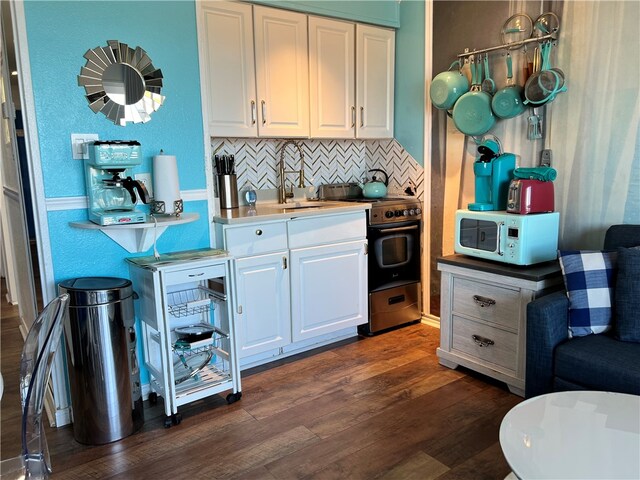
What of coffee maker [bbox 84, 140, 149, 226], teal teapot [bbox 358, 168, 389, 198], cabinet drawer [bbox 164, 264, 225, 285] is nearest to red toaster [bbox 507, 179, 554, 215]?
teal teapot [bbox 358, 168, 389, 198]

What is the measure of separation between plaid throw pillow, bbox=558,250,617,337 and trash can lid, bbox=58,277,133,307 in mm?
2078

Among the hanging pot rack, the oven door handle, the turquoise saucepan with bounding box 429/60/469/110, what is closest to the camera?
the hanging pot rack

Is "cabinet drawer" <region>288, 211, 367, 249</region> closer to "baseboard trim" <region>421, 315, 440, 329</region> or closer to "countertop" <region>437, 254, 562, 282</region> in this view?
"countertop" <region>437, 254, 562, 282</region>

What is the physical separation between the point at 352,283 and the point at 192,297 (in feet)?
3.67

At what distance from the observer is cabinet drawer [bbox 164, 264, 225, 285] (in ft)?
7.70

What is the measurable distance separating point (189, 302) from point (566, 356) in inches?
71.2

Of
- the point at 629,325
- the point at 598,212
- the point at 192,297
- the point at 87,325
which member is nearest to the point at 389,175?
the point at 598,212

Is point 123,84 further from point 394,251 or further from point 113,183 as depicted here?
point 394,251

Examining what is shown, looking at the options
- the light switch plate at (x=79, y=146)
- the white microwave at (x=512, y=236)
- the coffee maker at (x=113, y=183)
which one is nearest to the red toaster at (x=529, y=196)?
the white microwave at (x=512, y=236)

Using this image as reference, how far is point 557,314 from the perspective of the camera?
2168 millimetres

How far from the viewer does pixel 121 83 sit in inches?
95.5

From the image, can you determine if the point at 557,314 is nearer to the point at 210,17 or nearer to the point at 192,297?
the point at 192,297

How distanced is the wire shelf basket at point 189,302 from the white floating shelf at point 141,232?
1.09 feet

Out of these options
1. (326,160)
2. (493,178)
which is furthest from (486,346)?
(326,160)
